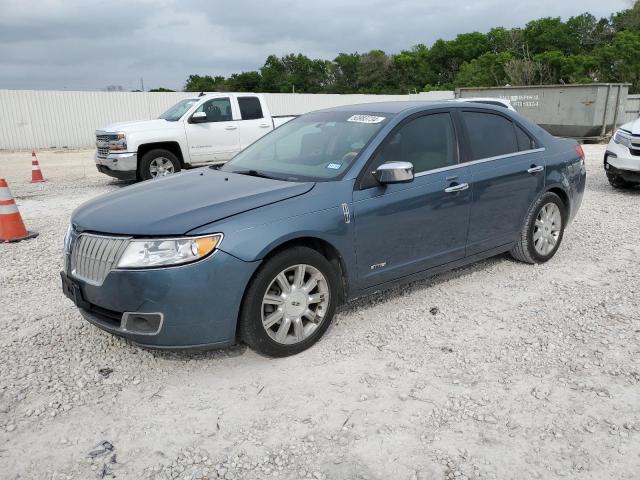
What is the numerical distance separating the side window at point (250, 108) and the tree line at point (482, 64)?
31442 mm

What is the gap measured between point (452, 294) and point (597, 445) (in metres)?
2.11

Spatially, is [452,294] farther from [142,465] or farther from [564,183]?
[142,465]

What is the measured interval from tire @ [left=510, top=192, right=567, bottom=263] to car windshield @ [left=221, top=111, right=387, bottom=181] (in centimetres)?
193

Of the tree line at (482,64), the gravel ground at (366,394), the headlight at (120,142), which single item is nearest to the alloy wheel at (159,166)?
the headlight at (120,142)

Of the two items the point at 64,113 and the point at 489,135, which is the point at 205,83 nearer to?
the point at 64,113

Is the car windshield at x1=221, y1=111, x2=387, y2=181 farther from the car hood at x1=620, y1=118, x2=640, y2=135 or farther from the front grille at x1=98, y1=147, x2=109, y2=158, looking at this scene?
the front grille at x1=98, y1=147, x2=109, y2=158

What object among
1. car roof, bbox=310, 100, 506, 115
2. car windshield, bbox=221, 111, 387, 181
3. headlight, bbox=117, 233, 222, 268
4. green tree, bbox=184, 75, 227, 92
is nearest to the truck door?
car windshield, bbox=221, 111, 387, 181

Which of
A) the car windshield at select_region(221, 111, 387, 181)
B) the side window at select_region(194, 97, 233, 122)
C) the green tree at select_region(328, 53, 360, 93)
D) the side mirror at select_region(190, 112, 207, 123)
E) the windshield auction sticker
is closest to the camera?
the car windshield at select_region(221, 111, 387, 181)

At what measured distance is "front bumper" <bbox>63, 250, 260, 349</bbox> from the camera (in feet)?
10.5

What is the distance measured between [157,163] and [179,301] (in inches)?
330

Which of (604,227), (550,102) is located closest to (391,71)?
(550,102)

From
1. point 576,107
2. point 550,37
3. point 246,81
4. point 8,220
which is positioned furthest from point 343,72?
point 8,220

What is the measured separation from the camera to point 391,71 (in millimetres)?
89625

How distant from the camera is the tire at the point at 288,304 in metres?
3.42
